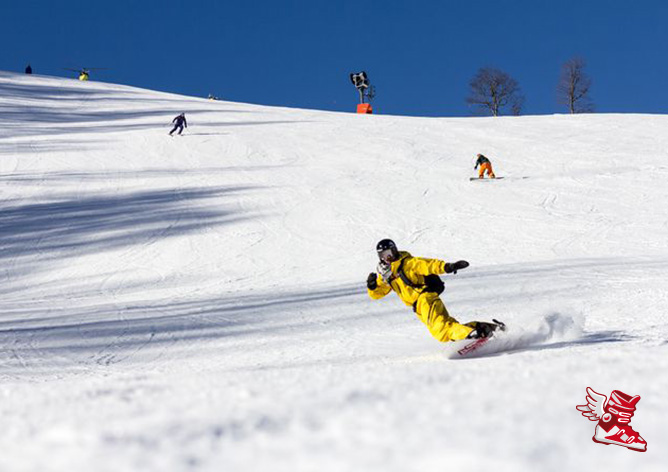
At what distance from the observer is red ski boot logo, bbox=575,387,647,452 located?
155cm

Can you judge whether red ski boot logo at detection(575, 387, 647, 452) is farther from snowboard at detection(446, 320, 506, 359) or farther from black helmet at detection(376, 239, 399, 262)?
black helmet at detection(376, 239, 399, 262)

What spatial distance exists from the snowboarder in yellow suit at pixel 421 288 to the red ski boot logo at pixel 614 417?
393 cm

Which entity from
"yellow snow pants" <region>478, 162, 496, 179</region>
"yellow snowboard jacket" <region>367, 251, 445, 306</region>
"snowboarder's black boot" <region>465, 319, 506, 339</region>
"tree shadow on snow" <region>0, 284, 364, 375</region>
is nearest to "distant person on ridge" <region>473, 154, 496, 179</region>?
"yellow snow pants" <region>478, 162, 496, 179</region>

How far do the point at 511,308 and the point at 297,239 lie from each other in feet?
21.4

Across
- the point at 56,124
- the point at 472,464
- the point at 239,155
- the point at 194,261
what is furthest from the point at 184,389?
the point at 56,124

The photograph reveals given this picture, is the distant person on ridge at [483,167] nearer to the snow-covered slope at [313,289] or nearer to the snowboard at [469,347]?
the snow-covered slope at [313,289]

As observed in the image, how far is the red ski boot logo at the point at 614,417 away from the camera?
5.10 ft

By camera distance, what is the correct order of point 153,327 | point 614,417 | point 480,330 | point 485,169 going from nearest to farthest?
point 614,417, point 480,330, point 153,327, point 485,169

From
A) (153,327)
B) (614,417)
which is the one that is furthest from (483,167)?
(614,417)

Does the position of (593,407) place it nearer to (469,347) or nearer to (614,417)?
(614,417)

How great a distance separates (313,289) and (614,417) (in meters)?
8.82

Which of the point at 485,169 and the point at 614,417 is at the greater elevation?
the point at 485,169

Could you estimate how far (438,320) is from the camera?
5895 millimetres

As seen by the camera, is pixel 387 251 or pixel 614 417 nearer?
pixel 614 417
